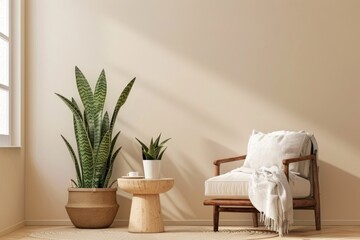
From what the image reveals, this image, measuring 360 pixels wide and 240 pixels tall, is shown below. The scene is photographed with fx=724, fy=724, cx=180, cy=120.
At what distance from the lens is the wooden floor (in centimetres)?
566

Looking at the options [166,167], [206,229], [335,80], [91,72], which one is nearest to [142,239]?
[206,229]

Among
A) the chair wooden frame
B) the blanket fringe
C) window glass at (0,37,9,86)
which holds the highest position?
window glass at (0,37,9,86)

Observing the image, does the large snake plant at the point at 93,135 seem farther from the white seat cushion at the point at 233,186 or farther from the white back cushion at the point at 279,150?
the white back cushion at the point at 279,150

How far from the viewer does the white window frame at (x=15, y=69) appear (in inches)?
261

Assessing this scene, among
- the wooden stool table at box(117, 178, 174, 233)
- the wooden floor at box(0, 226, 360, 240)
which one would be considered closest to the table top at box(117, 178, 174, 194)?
the wooden stool table at box(117, 178, 174, 233)

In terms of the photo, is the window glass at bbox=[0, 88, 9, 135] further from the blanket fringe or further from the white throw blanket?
the blanket fringe

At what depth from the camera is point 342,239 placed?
5426 millimetres

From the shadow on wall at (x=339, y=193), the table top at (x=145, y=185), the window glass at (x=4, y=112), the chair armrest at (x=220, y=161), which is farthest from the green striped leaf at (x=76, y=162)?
the shadow on wall at (x=339, y=193)

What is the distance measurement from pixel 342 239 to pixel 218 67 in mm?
2099

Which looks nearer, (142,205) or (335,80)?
(142,205)

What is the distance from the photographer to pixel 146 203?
5953 mm

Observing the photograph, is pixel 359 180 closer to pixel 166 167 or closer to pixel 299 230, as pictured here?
pixel 299 230

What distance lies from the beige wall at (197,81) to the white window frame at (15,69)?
176 millimetres

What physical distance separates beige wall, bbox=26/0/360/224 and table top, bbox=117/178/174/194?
0.78m
